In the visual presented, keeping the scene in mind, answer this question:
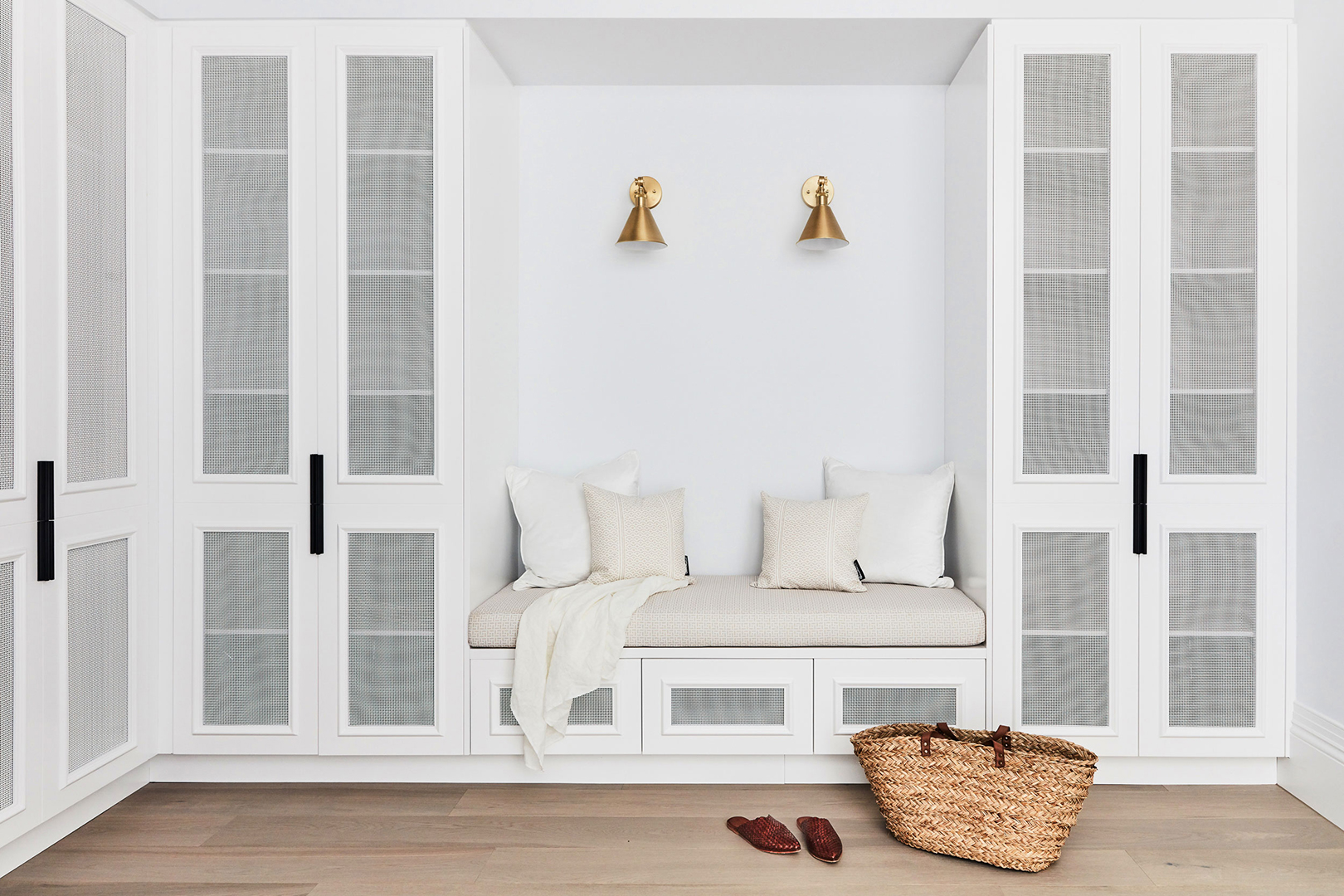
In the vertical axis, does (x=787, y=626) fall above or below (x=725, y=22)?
below

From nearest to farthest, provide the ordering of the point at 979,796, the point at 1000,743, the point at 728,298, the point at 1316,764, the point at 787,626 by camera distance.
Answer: the point at 979,796 < the point at 1000,743 < the point at 1316,764 < the point at 787,626 < the point at 728,298

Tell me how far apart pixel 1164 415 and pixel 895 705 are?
121cm

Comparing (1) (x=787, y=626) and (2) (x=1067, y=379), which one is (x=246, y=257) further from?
(2) (x=1067, y=379)

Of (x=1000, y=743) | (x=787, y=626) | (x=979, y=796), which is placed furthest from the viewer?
(x=787, y=626)

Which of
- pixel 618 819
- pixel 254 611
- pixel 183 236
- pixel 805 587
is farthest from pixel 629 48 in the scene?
pixel 618 819

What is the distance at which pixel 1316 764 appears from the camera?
8.02ft

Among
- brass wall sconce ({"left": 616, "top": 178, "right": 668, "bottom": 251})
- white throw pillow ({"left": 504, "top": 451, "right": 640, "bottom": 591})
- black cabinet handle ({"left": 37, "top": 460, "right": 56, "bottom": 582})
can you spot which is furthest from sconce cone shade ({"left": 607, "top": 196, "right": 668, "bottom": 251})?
black cabinet handle ({"left": 37, "top": 460, "right": 56, "bottom": 582})

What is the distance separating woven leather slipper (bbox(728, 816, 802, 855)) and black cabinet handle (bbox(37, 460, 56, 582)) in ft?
6.15

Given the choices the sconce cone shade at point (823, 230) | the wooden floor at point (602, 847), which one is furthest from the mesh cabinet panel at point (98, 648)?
the sconce cone shade at point (823, 230)

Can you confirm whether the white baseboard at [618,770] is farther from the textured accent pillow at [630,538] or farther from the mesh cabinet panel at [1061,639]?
the textured accent pillow at [630,538]

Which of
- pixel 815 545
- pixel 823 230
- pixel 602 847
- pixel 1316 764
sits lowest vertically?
pixel 602 847

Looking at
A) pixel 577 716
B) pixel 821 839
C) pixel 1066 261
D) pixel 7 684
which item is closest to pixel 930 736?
pixel 821 839

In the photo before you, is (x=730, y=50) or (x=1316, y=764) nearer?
(x=1316, y=764)

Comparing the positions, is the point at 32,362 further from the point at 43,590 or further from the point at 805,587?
the point at 805,587
